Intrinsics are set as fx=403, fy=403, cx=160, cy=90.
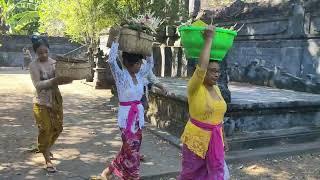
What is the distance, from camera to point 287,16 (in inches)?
374

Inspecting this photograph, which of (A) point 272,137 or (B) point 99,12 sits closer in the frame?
(A) point 272,137

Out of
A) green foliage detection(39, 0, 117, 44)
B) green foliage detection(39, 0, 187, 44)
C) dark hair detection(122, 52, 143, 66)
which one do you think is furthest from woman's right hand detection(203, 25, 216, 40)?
green foliage detection(39, 0, 117, 44)

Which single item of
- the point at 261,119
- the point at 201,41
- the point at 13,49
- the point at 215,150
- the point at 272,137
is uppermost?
the point at 13,49

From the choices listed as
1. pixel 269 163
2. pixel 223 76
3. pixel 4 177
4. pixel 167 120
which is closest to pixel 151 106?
pixel 167 120

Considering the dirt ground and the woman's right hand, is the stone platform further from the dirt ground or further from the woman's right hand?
the woman's right hand

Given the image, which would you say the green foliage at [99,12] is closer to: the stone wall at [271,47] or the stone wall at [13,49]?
the stone wall at [271,47]

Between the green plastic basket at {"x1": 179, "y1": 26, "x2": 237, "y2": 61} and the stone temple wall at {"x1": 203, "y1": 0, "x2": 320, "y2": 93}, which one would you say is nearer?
the green plastic basket at {"x1": 179, "y1": 26, "x2": 237, "y2": 61}

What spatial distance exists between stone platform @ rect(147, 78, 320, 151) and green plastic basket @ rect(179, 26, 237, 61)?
264 centimetres

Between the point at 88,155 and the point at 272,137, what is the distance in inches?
116

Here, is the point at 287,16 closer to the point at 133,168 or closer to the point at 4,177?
the point at 133,168

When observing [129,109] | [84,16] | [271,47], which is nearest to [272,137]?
[129,109]

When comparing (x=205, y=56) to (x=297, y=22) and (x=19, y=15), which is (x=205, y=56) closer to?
(x=297, y=22)

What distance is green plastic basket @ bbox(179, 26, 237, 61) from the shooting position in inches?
140

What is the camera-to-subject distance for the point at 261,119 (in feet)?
21.6
